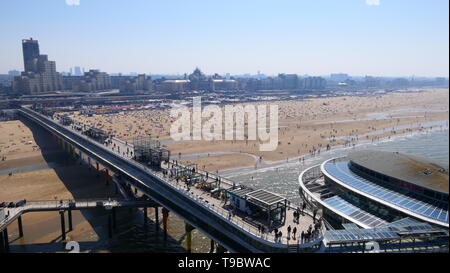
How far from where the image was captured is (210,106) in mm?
194250

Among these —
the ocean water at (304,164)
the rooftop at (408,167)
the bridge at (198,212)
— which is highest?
the rooftop at (408,167)

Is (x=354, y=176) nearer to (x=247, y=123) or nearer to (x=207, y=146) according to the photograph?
(x=207, y=146)

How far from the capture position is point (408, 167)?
41.5m

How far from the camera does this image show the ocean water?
196 feet

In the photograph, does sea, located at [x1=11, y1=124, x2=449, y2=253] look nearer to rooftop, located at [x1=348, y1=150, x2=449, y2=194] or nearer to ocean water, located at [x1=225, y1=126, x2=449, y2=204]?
ocean water, located at [x1=225, y1=126, x2=449, y2=204]

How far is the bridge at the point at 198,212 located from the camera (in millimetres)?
27578

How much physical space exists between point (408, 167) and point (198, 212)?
28.6 meters

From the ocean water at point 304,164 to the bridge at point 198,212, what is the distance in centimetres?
2153

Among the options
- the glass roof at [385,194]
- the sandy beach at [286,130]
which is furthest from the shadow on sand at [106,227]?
the glass roof at [385,194]

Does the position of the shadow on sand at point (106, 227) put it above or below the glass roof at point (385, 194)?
below

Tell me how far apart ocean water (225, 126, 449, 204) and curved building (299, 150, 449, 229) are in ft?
13.9

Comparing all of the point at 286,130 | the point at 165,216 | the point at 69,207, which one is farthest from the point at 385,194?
the point at 286,130

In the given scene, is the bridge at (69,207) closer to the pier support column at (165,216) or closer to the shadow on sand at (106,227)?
the shadow on sand at (106,227)
